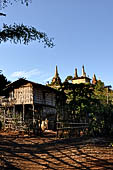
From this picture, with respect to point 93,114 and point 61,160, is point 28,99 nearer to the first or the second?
point 93,114

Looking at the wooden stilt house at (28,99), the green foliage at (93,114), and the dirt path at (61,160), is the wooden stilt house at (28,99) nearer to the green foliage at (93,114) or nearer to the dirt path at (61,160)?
the green foliage at (93,114)

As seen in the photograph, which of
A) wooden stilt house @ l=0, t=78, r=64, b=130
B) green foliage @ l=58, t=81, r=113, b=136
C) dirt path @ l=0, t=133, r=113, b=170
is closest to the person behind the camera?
dirt path @ l=0, t=133, r=113, b=170

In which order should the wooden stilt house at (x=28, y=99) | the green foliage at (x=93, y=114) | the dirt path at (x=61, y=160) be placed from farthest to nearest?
the wooden stilt house at (x=28, y=99) < the green foliage at (x=93, y=114) < the dirt path at (x=61, y=160)

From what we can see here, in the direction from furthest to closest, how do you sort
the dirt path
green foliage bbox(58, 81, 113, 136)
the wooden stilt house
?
Result: 1. the wooden stilt house
2. green foliage bbox(58, 81, 113, 136)
3. the dirt path

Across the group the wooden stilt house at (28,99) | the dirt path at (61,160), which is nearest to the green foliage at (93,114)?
the wooden stilt house at (28,99)

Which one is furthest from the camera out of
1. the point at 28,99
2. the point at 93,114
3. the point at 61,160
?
the point at 28,99

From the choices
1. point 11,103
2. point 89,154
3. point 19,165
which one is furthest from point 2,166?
point 11,103

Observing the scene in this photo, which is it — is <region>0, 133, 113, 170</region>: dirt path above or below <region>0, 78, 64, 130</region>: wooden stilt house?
below

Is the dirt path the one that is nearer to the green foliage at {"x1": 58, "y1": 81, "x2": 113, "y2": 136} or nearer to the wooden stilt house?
the green foliage at {"x1": 58, "y1": 81, "x2": 113, "y2": 136}

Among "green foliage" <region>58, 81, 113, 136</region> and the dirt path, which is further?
"green foliage" <region>58, 81, 113, 136</region>

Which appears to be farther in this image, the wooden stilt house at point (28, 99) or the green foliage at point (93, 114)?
the wooden stilt house at point (28, 99)

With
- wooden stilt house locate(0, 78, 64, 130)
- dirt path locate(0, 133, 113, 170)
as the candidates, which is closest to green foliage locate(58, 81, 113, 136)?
wooden stilt house locate(0, 78, 64, 130)

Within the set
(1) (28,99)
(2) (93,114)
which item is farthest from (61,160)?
(1) (28,99)

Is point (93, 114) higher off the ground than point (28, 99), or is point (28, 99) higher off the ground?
point (28, 99)
